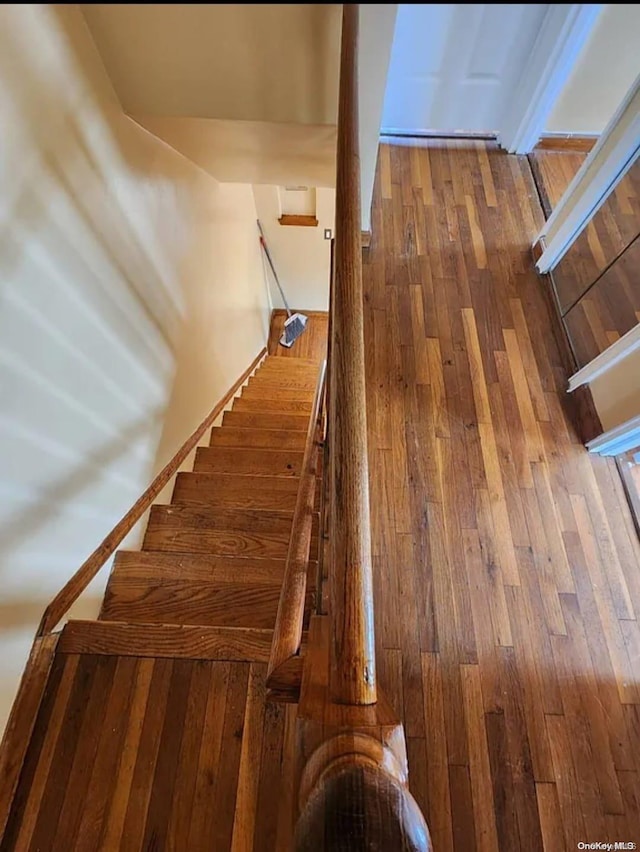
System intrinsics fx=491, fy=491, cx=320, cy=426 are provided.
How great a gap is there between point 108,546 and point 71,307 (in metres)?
0.81

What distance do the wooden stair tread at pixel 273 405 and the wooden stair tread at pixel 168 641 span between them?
2.29 metres

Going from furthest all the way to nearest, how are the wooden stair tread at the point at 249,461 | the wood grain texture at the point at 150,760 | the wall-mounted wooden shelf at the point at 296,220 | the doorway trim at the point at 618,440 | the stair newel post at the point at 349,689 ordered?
1. the wall-mounted wooden shelf at the point at 296,220
2. the wooden stair tread at the point at 249,461
3. the doorway trim at the point at 618,440
4. the wood grain texture at the point at 150,760
5. the stair newel post at the point at 349,689

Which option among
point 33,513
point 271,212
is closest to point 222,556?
point 33,513

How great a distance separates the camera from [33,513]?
1312 mm

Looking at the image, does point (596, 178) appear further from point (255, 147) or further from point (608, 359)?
point (255, 147)

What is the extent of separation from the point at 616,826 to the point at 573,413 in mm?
1468

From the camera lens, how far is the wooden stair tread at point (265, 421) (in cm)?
320

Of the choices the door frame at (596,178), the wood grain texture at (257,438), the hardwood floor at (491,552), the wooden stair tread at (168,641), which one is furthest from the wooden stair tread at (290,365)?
the wooden stair tread at (168,641)

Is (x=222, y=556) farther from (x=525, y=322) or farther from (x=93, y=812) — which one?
(x=525, y=322)

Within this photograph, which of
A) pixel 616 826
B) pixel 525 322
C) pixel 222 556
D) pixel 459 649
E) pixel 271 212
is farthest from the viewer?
pixel 271 212

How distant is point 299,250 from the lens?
4.86m

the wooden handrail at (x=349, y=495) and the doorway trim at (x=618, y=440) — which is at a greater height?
the doorway trim at (x=618, y=440)

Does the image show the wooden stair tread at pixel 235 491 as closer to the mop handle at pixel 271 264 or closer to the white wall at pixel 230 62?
the white wall at pixel 230 62
